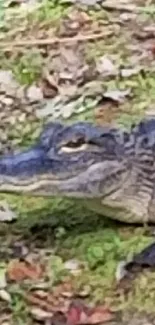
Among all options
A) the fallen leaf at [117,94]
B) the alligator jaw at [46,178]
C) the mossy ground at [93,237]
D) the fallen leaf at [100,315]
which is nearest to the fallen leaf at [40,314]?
the mossy ground at [93,237]

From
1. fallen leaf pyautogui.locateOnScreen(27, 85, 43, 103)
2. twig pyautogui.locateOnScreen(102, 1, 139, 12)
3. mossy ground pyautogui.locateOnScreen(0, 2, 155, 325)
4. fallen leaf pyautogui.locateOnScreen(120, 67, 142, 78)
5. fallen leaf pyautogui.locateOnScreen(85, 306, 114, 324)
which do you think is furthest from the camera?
twig pyautogui.locateOnScreen(102, 1, 139, 12)

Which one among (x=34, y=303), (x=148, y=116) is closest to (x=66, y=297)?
(x=34, y=303)

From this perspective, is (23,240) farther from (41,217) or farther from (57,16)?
(57,16)

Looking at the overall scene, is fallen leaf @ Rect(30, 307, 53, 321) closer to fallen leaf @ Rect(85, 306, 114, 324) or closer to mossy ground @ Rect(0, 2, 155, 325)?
mossy ground @ Rect(0, 2, 155, 325)

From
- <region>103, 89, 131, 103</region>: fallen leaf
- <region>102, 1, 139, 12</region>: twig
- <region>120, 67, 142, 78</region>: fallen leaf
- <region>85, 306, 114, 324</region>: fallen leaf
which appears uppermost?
<region>85, 306, 114, 324</region>: fallen leaf

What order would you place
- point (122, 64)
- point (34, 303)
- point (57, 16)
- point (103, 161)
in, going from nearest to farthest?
1. point (34, 303)
2. point (103, 161)
3. point (122, 64)
4. point (57, 16)

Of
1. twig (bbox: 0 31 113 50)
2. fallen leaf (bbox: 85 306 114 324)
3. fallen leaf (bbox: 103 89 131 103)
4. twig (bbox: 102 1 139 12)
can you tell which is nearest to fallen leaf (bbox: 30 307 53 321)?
fallen leaf (bbox: 85 306 114 324)

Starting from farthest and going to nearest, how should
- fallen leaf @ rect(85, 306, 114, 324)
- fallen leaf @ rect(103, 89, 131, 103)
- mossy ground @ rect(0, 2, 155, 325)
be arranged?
fallen leaf @ rect(103, 89, 131, 103), mossy ground @ rect(0, 2, 155, 325), fallen leaf @ rect(85, 306, 114, 324)

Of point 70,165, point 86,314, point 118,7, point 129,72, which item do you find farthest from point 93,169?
point 118,7
